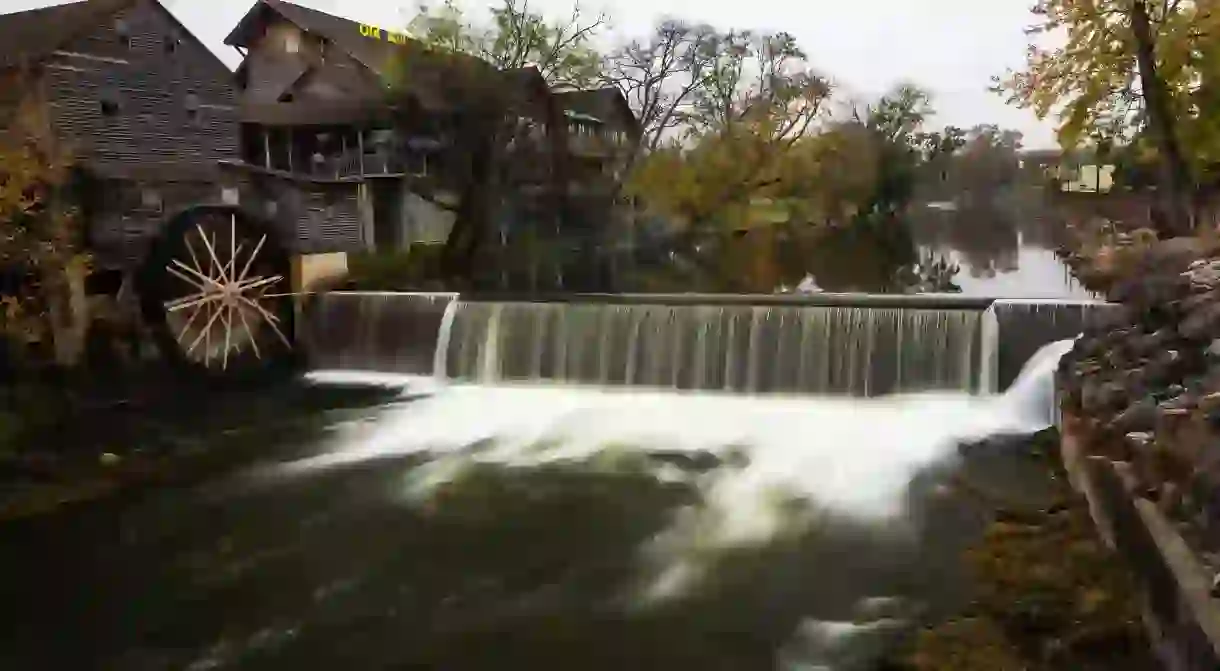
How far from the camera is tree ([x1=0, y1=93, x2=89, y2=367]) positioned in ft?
36.6

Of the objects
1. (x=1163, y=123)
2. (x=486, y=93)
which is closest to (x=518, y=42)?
(x=486, y=93)

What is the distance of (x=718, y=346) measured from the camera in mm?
12156

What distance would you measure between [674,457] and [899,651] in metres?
4.35

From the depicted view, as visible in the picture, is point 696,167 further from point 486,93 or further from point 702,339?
point 702,339

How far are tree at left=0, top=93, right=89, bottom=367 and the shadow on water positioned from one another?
4.07 metres

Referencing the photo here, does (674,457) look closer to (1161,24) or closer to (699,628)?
(699,628)

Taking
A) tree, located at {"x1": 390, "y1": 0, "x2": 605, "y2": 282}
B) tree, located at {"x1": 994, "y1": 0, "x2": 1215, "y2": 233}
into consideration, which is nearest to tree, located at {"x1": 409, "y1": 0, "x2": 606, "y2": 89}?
tree, located at {"x1": 390, "y1": 0, "x2": 605, "y2": 282}

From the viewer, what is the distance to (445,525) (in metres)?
7.86

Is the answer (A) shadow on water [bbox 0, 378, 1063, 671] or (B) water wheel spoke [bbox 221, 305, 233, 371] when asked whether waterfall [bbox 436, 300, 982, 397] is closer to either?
(A) shadow on water [bbox 0, 378, 1063, 671]

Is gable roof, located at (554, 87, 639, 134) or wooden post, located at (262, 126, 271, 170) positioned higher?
gable roof, located at (554, 87, 639, 134)

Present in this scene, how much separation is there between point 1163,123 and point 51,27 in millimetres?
15864

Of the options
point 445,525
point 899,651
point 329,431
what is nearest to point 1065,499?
point 899,651

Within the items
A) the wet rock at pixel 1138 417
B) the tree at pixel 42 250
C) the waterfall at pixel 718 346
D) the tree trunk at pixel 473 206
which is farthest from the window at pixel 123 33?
the wet rock at pixel 1138 417

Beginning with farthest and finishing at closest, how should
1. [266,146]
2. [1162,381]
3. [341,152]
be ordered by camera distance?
[341,152] → [266,146] → [1162,381]
